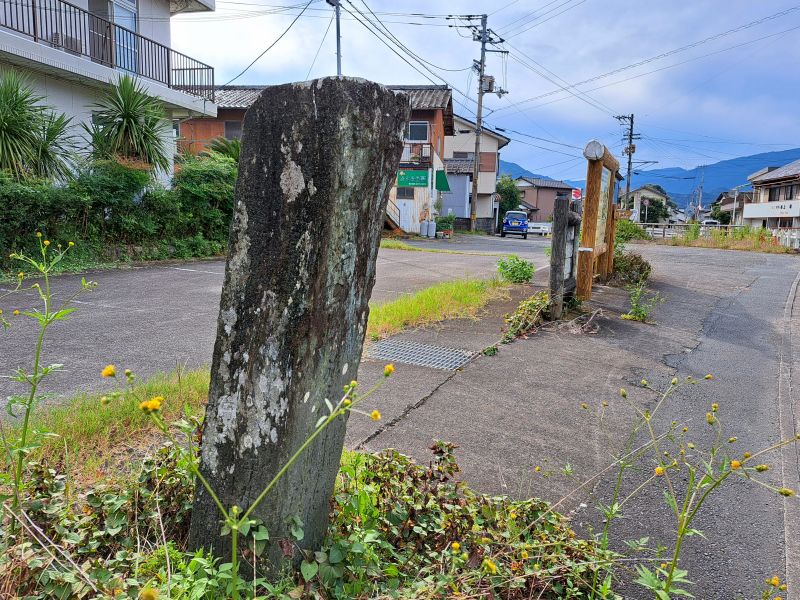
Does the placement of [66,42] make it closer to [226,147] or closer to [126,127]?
[126,127]

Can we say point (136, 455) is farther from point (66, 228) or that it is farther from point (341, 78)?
point (66, 228)

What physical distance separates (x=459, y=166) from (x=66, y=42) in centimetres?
3277

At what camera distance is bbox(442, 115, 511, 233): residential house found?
42.2m

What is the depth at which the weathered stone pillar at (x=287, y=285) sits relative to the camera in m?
1.67

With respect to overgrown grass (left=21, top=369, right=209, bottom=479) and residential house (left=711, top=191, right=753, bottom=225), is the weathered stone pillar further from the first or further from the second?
residential house (left=711, top=191, right=753, bottom=225)

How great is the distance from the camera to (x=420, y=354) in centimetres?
521

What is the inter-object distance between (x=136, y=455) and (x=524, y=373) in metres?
3.07

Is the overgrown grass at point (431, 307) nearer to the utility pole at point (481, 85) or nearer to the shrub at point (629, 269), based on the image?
the shrub at point (629, 269)

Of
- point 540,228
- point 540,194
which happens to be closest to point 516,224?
point 540,228

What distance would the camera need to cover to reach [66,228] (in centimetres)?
1030

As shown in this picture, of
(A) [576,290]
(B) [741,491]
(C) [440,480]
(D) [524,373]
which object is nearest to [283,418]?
(C) [440,480]

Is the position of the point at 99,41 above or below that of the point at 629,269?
above

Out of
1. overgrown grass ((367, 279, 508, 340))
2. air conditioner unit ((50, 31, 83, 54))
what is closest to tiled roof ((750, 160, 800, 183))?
overgrown grass ((367, 279, 508, 340))

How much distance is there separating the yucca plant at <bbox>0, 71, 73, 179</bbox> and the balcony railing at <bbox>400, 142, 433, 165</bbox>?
20519 mm
